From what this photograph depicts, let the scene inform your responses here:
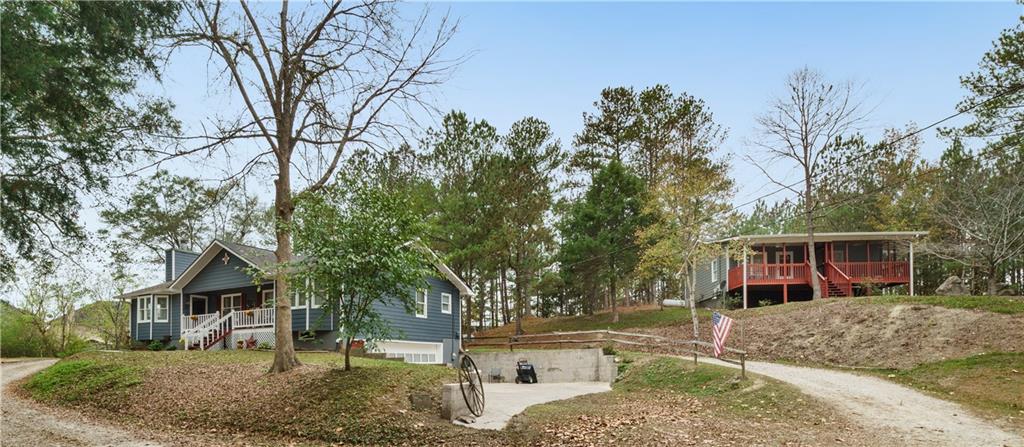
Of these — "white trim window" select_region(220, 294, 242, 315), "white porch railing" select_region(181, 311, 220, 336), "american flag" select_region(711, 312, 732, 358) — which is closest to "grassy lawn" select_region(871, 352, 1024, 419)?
"american flag" select_region(711, 312, 732, 358)

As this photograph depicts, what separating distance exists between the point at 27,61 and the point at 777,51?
1788 centimetres

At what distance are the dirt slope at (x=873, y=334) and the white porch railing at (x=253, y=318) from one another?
1551cm

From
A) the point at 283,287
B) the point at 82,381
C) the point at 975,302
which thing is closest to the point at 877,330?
the point at 975,302

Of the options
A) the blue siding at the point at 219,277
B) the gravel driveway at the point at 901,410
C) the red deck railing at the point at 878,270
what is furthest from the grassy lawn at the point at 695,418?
the red deck railing at the point at 878,270

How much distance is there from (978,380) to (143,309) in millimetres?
30184

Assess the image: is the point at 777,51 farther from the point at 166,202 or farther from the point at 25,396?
the point at 166,202

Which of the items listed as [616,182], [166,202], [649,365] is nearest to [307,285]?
[649,365]

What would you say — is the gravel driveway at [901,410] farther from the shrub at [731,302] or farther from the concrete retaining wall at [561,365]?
the shrub at [731,302]

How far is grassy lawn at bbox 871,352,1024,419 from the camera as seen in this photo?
12.0 metres

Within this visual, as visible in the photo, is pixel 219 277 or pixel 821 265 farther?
pixel 821 265

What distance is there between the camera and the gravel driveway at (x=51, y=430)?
411 inches

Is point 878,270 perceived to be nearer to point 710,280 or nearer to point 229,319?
point 710,280

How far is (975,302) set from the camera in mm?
19906

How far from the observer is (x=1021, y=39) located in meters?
16.1
